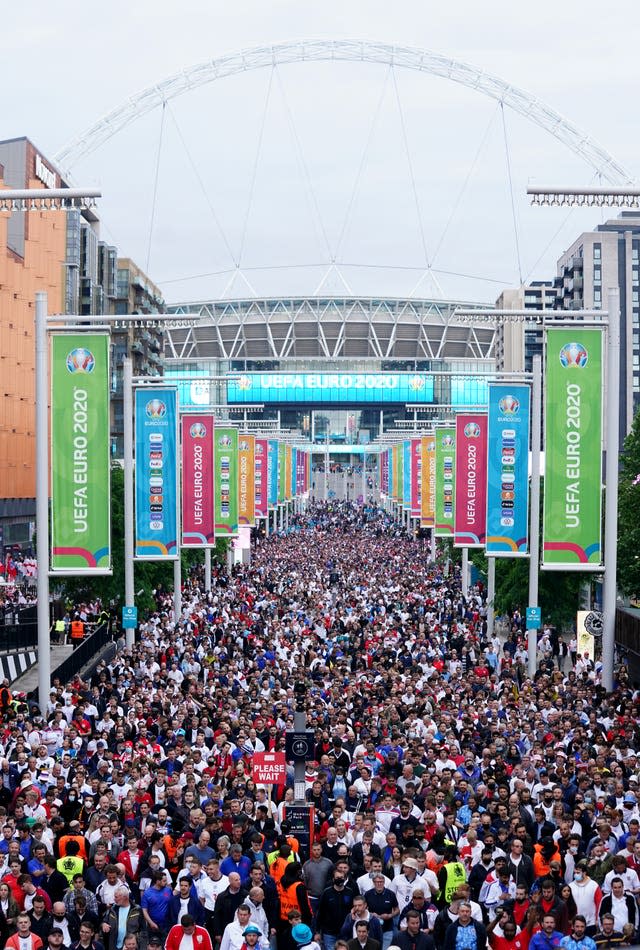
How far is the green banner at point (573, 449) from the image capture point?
26750 mm

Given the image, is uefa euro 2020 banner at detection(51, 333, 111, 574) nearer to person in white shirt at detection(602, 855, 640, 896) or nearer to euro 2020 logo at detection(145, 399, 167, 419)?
euro 2020 logo at detection(145, 399, 167, 419)

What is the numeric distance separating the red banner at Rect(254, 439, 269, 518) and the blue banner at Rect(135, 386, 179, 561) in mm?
35228

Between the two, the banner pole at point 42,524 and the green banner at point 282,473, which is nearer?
the banner pole at point 42,524

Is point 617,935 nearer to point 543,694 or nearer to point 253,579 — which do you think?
point 543,694

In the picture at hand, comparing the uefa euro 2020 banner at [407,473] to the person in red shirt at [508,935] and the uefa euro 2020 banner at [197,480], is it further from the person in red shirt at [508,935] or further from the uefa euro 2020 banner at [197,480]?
the person in red shirt at [508,935]

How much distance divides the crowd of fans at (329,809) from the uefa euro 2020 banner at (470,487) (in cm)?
671

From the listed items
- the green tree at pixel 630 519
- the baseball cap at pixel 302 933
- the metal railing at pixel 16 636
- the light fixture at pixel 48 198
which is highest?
the light fixture at pixel 48 198

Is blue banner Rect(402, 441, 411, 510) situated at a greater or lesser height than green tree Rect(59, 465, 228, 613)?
greater

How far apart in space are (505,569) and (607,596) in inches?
680

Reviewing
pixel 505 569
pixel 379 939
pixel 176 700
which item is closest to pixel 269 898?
pixel 379 939

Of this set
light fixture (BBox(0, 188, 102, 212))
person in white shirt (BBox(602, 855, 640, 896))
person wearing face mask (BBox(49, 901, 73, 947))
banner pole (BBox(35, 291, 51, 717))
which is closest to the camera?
person wearing face mask (BBox(49, 901, 73, 947))

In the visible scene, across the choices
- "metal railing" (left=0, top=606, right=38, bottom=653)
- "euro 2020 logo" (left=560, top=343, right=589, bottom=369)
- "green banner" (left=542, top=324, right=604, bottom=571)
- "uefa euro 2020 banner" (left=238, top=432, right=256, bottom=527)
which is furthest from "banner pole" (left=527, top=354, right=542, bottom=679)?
"uefa euro 2020 banner" (left=238, top=432, right=256, bottom=527)

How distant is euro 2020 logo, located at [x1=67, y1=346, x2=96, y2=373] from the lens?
1042 inches

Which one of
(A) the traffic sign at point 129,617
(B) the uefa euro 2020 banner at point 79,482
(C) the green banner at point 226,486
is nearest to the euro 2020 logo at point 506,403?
(A) the traffic sign at point 129,617
